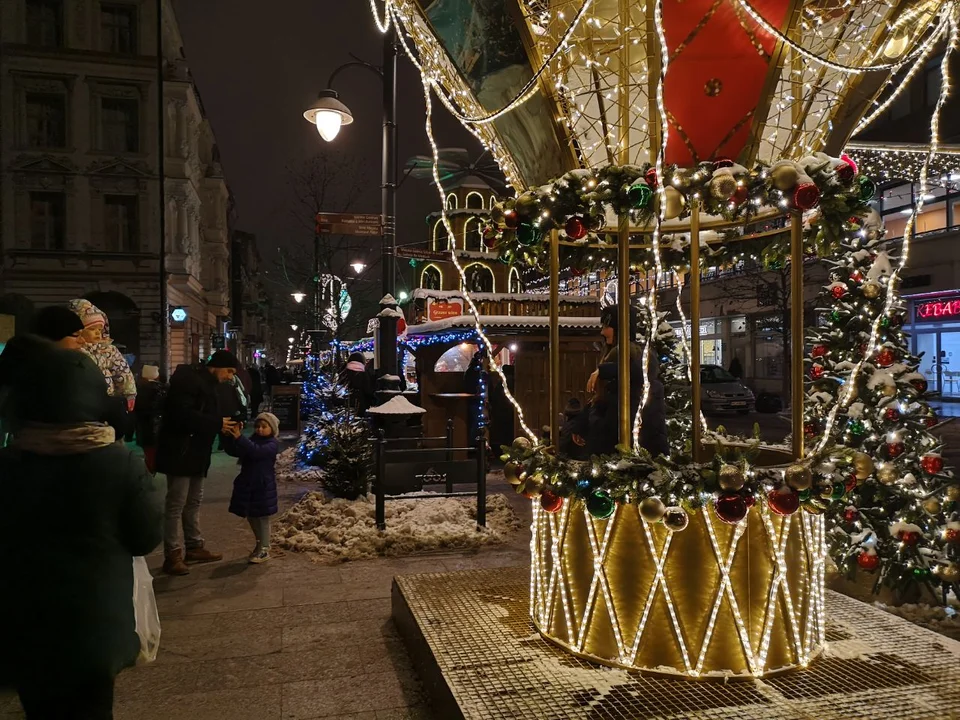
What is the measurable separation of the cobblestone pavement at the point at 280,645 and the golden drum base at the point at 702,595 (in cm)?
120

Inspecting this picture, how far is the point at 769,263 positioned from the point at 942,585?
2.81 metres

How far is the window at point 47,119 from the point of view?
92.4ft

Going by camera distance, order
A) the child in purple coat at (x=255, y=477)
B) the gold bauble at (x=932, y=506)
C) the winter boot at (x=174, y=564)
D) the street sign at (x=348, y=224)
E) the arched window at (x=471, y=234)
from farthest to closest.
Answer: the arched window at (x=471, y=234), the street sign at (x=348, y=224), the child in purple coat at (x=255, y=477), the winter boot at (x=174, y=564), the gold bauble at (x=932, y=506)

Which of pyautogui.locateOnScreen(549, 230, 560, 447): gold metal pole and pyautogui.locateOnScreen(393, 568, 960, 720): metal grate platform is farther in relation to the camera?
pyautogui.locateOnScreen(549, 230, 560, 447): gold metal pole

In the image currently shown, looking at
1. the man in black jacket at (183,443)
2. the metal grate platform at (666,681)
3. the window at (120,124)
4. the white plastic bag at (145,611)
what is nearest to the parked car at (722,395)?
the man in black jacket at (183,443)

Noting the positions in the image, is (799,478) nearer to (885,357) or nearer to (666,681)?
(666,681)

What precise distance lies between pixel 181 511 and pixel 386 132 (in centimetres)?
648

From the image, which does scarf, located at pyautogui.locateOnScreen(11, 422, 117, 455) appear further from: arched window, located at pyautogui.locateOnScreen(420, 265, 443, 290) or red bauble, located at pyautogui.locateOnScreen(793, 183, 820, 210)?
arched window, located at pyautogui.locateOnScreen(420, 265, 443, 290)

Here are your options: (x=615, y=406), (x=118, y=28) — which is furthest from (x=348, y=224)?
(x=118, y=28)

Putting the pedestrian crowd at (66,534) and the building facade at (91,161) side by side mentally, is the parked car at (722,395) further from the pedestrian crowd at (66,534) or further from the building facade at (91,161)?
the building facade at (91,161)

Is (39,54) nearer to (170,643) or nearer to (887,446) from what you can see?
(170,643)

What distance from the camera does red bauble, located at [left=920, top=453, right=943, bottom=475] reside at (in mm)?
5066

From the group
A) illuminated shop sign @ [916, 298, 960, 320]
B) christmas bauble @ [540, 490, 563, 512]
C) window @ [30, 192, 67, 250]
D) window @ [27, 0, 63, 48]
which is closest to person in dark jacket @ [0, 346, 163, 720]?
christmas bauble @ [540, 490, 563, 512]

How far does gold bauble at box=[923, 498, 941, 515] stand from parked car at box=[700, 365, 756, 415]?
1642 centimetres
